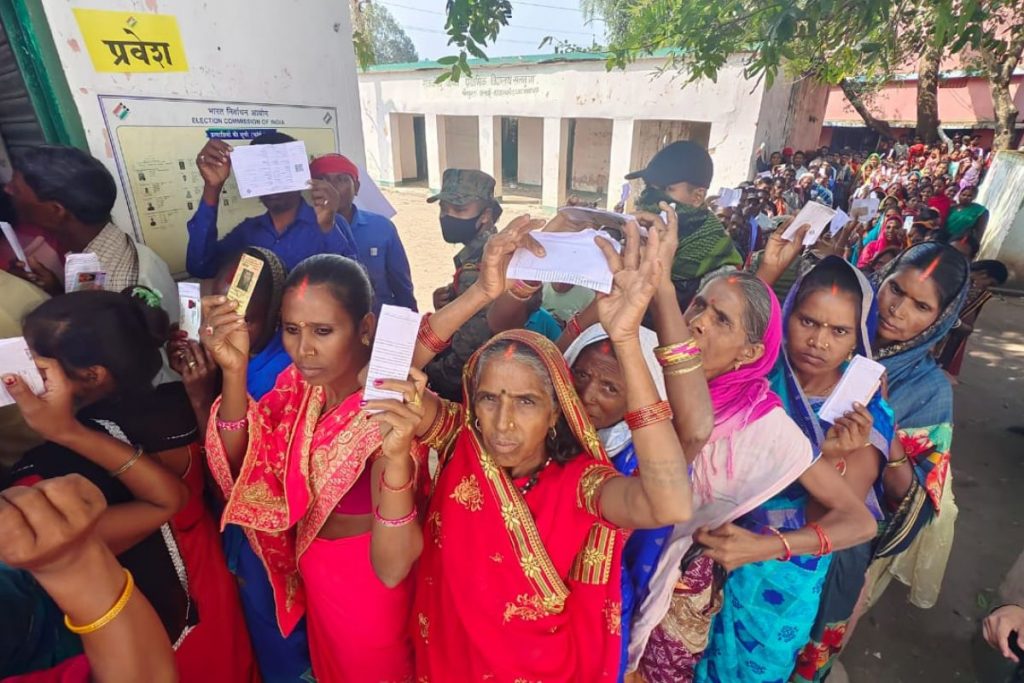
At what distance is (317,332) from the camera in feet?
5.56

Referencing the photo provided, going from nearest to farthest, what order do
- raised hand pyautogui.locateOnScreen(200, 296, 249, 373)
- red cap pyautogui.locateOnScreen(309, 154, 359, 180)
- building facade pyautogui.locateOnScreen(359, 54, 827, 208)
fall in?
raised hand pyautogui.locateOnScreen(200, 296, 249, 373), red cap pyautogui.locateOnScreen(309, 154, 359, 180), building facade pyautogui.locateOnScreen(359, 54, 827, 208)

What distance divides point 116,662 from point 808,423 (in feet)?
7.04

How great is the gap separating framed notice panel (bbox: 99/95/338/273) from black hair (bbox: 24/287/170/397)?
3.38 ft

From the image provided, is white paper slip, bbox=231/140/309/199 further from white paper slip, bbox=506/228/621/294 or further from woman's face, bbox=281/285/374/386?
white paper slip, bbox=506/228/621/294

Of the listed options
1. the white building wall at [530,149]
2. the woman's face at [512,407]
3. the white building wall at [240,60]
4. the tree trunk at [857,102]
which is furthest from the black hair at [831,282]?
the white building wall at [530,149]

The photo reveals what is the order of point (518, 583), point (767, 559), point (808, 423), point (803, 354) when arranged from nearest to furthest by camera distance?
point (518, 583) < point (767, 559) < point (808, 423) < point (803, 354)

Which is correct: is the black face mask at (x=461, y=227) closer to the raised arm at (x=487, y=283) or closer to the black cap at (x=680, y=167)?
the black cap at (x=680, y=167)

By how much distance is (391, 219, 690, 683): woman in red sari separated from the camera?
1538 mm

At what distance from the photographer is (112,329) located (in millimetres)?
1601

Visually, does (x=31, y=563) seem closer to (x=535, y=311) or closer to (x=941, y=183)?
(x=535, y=311)

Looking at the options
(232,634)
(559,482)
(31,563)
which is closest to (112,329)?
(31,563)

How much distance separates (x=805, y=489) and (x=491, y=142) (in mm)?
15359

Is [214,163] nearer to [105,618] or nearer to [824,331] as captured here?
[105,618]

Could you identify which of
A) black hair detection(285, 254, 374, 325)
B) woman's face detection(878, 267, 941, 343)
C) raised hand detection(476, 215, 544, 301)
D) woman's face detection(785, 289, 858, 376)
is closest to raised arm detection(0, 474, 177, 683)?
black hair detection(285, 254, 374, 325)
